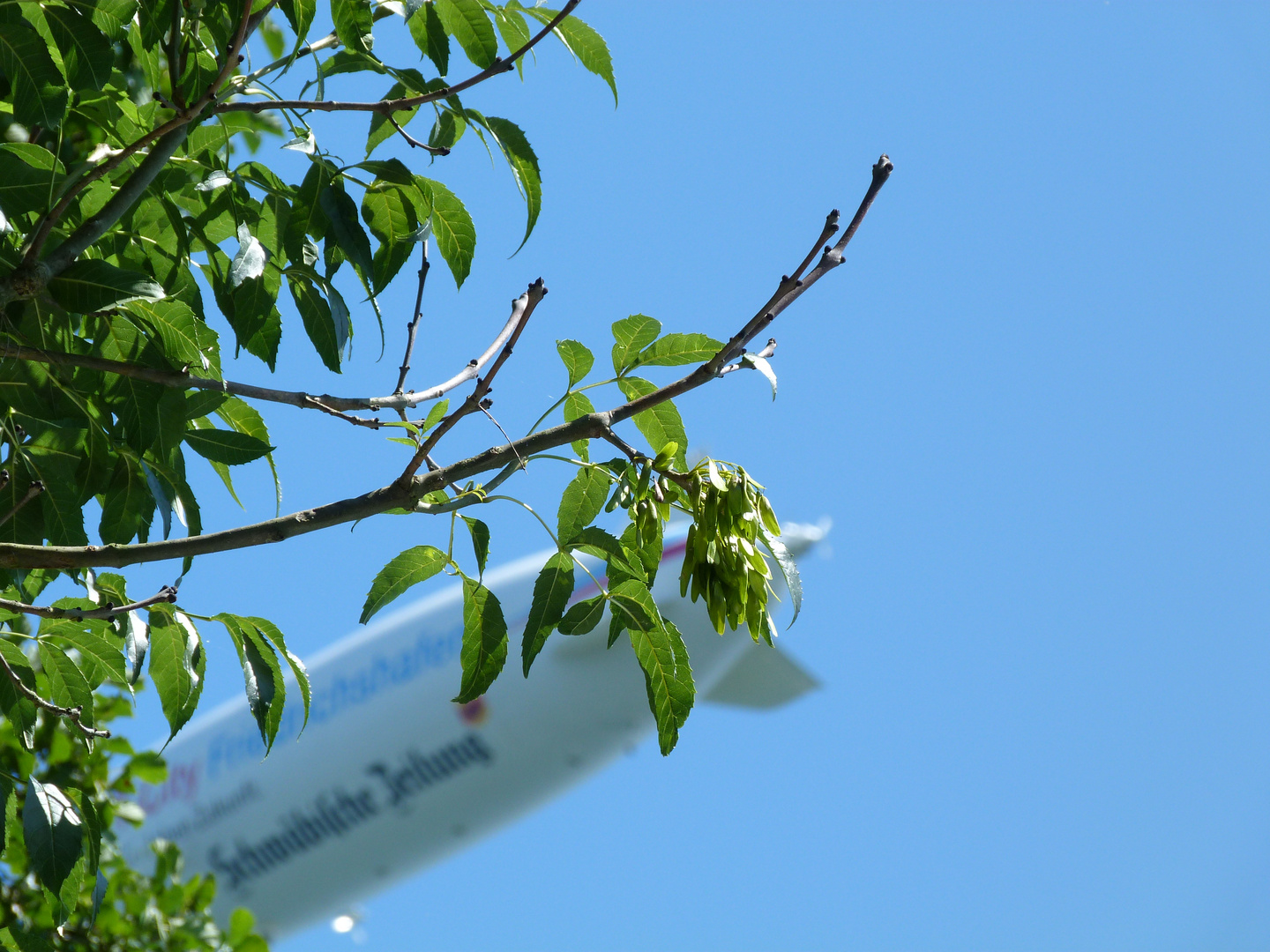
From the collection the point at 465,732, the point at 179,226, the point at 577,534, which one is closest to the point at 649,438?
the point at 577,534

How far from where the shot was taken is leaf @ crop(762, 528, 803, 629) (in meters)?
1.82

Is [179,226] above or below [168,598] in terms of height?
above

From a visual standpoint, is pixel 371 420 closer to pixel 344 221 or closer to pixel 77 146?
pixel 344 221

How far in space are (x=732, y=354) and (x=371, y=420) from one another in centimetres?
61

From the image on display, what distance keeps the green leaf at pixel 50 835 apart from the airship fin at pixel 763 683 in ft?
73.0

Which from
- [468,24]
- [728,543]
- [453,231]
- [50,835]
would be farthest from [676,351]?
[50,835]

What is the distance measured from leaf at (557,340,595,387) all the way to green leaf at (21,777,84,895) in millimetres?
1242

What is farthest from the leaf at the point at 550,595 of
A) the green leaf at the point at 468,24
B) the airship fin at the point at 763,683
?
the airship fin at the point at 763,683

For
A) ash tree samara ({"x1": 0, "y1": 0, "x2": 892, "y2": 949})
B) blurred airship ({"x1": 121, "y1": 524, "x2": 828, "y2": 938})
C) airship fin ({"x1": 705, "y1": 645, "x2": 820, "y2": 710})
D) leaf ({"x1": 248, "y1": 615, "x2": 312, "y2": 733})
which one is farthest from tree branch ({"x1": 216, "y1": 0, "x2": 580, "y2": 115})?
airship fin ({"x1": 705, "y1": 645, "x2": 820, "y2": 710})

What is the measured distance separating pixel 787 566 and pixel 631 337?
0.50m

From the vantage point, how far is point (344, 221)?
2.30 meters

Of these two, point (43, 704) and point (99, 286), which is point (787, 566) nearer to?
point (99, 286)

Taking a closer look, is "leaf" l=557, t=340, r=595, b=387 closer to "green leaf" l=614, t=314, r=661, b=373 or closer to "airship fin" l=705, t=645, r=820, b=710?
"green leaf" l=614, t=314, r=661, b=373

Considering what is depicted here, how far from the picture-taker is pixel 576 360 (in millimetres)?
2062
